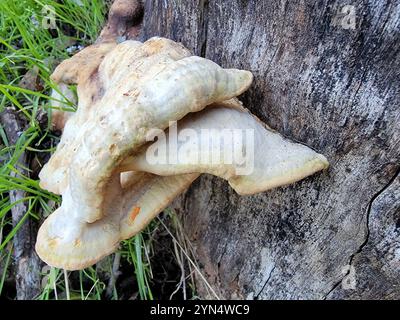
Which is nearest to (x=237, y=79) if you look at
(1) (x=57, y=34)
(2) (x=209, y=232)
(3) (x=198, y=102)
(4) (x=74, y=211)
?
(3) (x=198, y=102)

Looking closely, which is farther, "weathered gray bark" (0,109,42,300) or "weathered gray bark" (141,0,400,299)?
"weathered gray bark" (0,109,42,300)

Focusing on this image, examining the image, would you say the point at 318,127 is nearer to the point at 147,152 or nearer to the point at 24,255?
the point at 147,152

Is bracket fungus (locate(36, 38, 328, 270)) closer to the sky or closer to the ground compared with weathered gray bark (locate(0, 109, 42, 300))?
closer to the sky

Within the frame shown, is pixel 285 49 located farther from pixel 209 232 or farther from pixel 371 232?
pixel 209 232

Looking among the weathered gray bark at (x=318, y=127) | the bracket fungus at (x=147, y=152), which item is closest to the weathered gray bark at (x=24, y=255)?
the bracket fungus at (x=147, y=152)

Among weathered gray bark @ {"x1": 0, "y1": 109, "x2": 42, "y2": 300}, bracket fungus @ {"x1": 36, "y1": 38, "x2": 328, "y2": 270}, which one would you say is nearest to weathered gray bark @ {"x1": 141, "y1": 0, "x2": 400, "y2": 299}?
bracket fungus @ {"x1": 36, "y1": 38, "x2": 328, "y2": 270}

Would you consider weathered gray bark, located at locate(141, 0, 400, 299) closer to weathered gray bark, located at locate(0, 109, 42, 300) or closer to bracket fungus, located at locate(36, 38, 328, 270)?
bracket fungus, located at locate(36, 38, 328, 270)

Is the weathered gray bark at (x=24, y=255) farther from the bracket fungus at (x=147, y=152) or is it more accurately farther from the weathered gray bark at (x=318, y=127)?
the weathered gray bark at (x=318, y=127)
